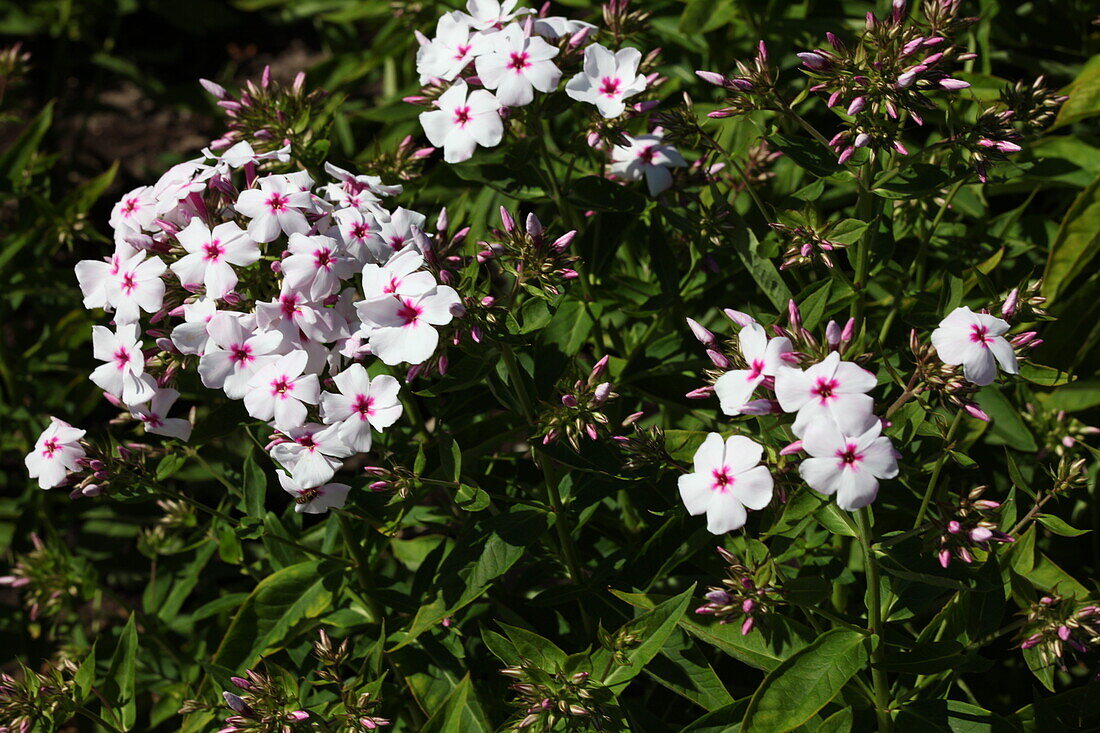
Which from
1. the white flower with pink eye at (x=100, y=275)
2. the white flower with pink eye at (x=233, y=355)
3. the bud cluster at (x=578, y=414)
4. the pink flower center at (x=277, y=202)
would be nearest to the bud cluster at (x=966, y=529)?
the bud cluster at (x=578, y=414)

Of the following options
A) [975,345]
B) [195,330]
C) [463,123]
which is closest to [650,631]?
[975,345]

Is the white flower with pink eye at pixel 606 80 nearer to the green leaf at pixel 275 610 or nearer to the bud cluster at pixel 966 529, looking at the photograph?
the bud cluster at pixel 966 529

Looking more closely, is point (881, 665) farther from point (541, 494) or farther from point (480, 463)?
point (480, 463)

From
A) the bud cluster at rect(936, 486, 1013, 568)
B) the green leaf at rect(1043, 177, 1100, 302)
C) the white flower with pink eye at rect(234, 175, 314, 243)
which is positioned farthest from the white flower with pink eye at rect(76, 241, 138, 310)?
the green leaf at rect(1043, 177, 1100, 302)

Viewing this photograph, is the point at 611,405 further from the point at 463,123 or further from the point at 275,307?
the point at 275,307

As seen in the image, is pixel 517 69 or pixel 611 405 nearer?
pixel 517 69

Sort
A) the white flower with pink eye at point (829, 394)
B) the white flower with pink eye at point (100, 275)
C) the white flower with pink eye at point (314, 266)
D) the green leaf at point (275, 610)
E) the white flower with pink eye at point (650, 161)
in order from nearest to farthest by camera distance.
Result: the white flower with pink eye at point (829, 394) → the white flower with pink eye at point (314, 266) → the white flower with pink eye at point (100, 275) → the green leaf at point (275, 610) → the white flower with pink eye at point (650, 161)

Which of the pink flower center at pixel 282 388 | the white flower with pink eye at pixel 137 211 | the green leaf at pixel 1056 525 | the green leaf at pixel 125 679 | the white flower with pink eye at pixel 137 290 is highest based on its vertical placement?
the white flower with pink eye at pixel 137 211
